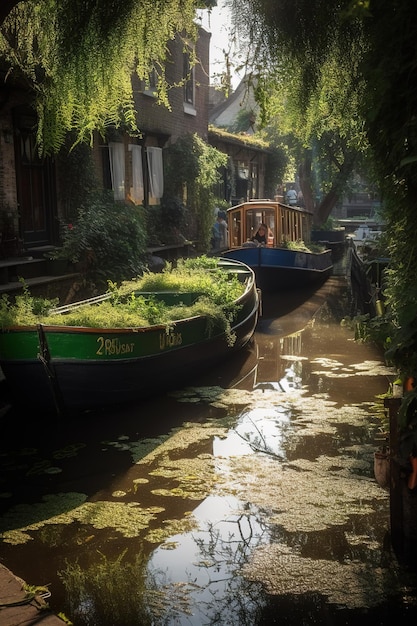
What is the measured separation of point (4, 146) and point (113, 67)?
783cm

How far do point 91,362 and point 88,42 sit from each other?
13.2 feet

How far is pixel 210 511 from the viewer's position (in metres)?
6.00

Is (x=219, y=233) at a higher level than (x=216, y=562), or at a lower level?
higher

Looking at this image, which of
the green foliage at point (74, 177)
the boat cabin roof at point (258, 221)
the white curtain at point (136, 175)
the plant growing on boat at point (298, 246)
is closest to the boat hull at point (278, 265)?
the plant growing on boat at point (298, 246)

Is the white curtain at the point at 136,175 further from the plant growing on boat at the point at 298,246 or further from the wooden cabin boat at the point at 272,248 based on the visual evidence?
the plant growing on boat at the point at 298,246

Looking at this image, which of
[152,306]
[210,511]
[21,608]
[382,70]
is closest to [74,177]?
Answer: [152,306]

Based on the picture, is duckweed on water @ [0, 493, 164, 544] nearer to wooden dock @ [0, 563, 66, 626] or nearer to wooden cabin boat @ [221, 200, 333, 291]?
wooden dock @ [0, 563, 66, 626]

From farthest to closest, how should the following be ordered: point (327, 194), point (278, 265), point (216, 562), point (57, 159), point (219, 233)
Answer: point (327, 194) → point (219, 233) → point (278, 265) → point (57, 159) → point (216, 562)

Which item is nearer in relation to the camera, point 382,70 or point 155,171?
point 382,70

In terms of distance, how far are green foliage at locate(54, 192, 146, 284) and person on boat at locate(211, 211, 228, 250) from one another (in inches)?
351

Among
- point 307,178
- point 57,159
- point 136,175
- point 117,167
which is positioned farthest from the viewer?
point 307,178

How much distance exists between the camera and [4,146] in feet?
41.7

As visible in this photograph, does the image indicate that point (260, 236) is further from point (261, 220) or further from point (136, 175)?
point (136, 175)

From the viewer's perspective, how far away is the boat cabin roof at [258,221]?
20.6m
